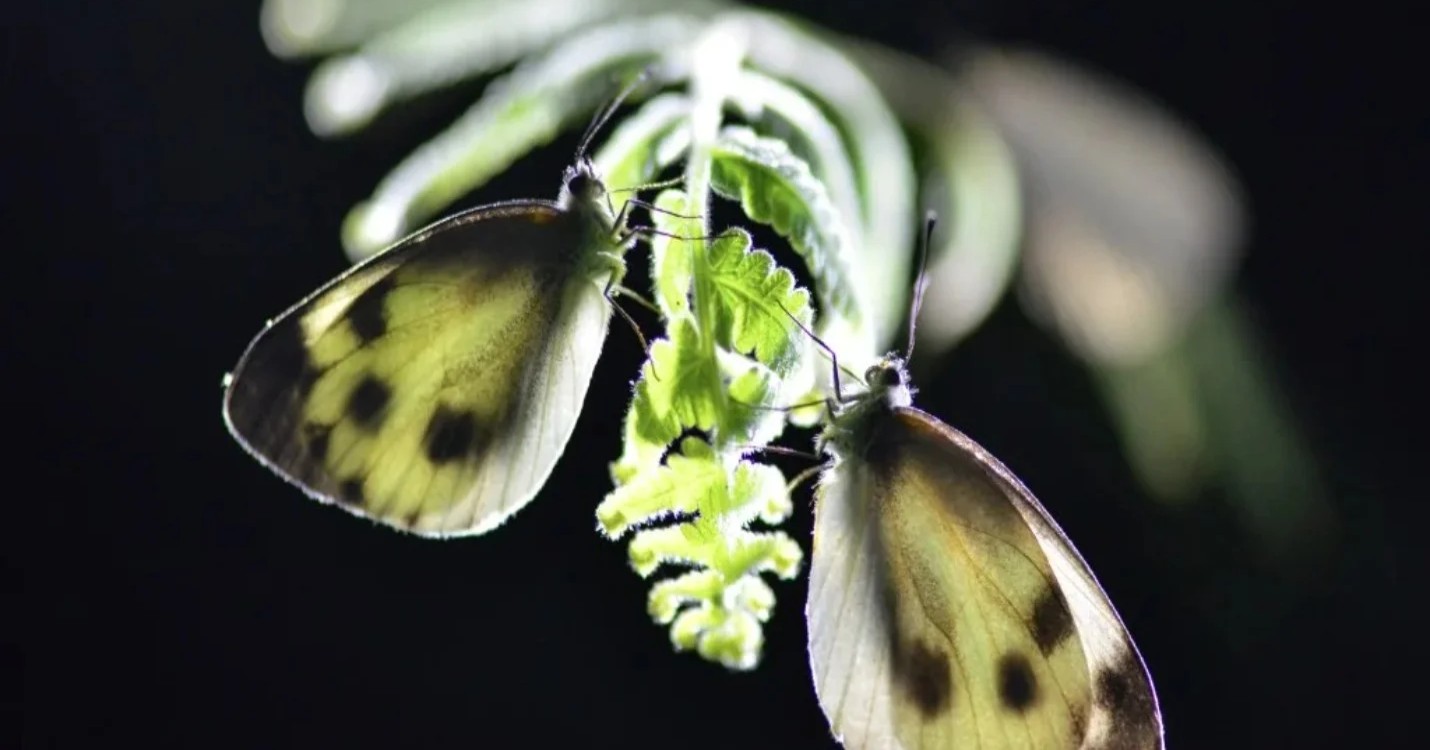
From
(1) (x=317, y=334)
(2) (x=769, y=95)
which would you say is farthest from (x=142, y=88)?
(2) (x=769, y=95)

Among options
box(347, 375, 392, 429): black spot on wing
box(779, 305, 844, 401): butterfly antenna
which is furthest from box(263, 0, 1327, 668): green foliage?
box(347, 375, 392, 429): black spot on wing

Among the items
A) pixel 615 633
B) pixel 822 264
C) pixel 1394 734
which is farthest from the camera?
pixel 615 633

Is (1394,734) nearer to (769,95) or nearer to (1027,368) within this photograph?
(1027,368)

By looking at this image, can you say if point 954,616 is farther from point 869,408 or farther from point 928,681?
point 869,408

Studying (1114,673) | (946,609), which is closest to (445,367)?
(946,609)

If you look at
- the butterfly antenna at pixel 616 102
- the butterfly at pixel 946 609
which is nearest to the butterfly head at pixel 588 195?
the butterfly antenna at pixel 616 102

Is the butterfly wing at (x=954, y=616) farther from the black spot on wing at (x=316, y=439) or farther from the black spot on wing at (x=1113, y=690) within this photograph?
the black spot on wing at (x=316, y=439)

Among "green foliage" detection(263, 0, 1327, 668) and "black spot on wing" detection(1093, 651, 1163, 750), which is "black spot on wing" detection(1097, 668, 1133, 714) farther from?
"green foliage" detection(263, 0, 1327, 668)

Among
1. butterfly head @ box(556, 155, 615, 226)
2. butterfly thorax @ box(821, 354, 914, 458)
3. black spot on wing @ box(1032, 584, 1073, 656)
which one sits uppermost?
butterfly head @ box(556, 155, 615, 226)

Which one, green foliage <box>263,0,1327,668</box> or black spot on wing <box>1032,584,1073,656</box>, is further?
black spot on wing <box>1032,584,1073,656</box>
